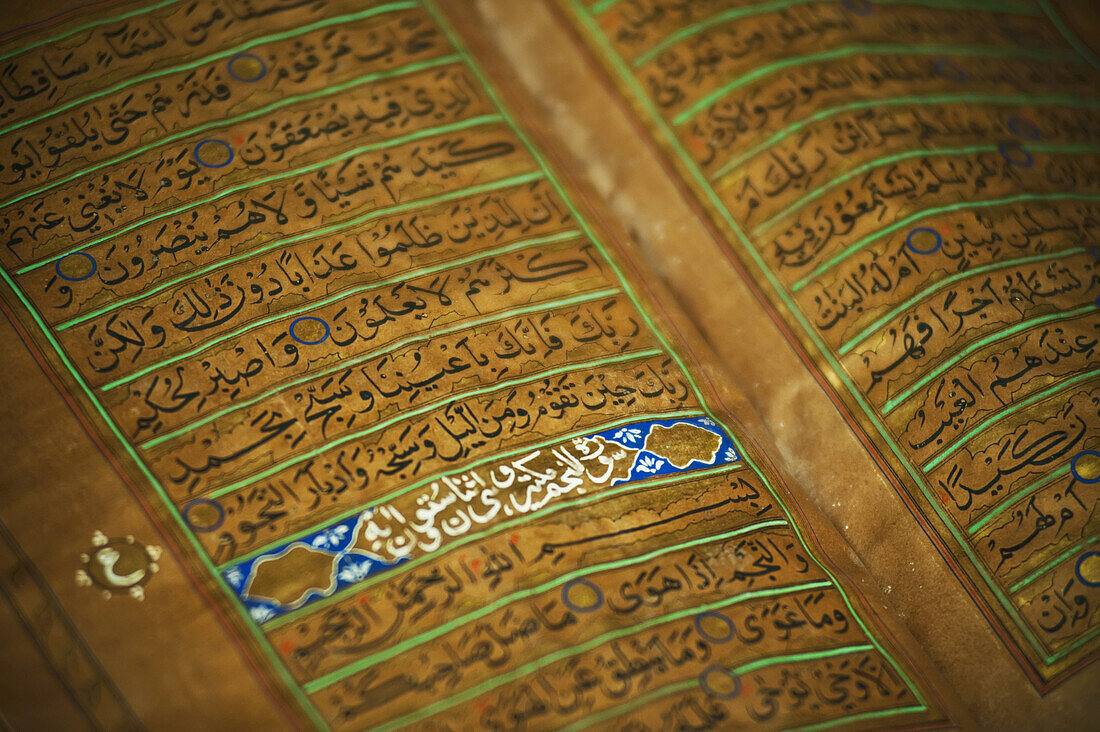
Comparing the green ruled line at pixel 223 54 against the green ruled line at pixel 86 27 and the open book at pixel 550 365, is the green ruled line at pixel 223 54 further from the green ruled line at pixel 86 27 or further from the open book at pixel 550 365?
the green ruled line at pixel 86 27

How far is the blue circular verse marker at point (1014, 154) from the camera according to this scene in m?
3.39

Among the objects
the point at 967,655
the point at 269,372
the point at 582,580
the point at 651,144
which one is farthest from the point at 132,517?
the point at 967,655

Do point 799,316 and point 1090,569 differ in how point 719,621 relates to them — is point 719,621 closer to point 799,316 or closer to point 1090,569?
point 799,316

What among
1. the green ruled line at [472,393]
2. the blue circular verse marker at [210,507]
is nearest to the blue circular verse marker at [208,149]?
the green ruled line at [472,393]

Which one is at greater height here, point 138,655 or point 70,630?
point 70,630

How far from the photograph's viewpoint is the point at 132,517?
8.36ft

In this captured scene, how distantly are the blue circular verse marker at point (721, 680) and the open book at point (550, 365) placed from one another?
0.01m

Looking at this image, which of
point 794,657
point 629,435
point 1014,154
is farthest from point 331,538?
point 1014,154

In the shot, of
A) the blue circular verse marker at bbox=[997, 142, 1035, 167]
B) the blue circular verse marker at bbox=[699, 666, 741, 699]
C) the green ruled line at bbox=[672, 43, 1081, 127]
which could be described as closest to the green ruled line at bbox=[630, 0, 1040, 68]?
the green ruled line at bbox=[672, 43, 1081, 127]

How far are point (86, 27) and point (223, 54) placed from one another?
0.54 m

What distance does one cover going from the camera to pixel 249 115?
10.6ft

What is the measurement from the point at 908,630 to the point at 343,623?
2031mm

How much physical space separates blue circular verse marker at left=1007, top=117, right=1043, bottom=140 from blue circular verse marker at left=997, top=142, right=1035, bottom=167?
0.07 meters

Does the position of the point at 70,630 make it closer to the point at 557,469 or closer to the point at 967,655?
the point at 557,469
